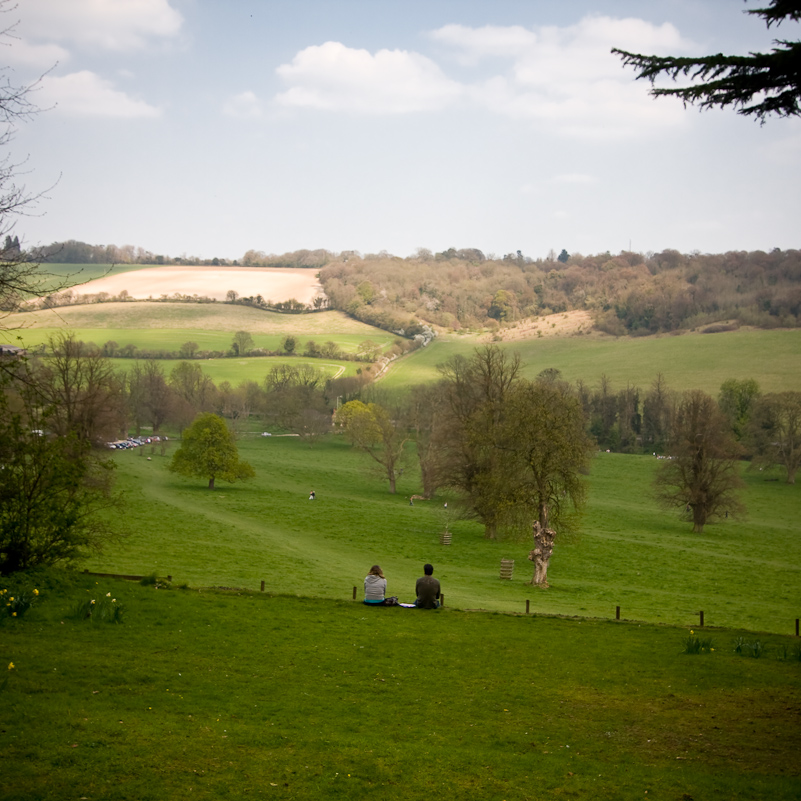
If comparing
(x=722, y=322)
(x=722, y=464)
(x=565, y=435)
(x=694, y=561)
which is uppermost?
(x=722, y=322)

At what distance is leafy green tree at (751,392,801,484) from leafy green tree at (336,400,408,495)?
1675 inches

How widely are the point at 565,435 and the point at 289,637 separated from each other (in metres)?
23.2

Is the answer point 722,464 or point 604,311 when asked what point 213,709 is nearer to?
point 722,464

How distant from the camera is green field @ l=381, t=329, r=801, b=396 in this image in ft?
424

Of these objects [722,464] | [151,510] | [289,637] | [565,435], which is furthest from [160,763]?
[722,464]

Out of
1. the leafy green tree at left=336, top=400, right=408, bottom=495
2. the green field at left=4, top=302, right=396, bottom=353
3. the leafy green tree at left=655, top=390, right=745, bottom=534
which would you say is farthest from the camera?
the green field at left=4, top=302, right=396, bottom=353

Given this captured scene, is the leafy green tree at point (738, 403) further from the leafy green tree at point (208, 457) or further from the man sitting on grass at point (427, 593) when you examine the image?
the man sitting on grass at point (427, 593)

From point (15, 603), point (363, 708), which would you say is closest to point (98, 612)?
point (15, 603)

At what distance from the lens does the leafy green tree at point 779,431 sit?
265 feet

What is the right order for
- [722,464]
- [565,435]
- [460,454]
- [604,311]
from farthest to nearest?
[604,311] → [722,464] → [460,454] → [565,435]

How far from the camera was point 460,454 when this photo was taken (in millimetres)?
48969

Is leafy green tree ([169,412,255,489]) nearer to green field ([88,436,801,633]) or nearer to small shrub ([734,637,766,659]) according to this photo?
green field ([88,436,801,633])

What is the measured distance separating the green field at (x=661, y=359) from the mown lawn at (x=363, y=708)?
369 ft

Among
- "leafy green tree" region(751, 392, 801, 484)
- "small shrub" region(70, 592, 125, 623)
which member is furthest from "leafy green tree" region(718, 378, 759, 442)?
"small shrub" region(70, 592, 125, 623)
